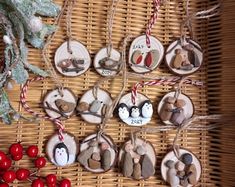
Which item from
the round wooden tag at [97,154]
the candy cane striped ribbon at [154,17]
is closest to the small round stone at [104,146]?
the round wooden tag at [97,154]

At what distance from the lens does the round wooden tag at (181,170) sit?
2.46 feet

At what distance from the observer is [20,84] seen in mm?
751

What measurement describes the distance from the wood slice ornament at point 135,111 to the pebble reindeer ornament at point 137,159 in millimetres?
29

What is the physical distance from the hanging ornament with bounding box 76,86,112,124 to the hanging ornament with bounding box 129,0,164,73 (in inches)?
3.2

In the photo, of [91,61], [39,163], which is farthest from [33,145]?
[91,61]

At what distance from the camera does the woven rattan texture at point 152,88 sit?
2.49ft

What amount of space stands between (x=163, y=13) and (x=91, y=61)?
181mm

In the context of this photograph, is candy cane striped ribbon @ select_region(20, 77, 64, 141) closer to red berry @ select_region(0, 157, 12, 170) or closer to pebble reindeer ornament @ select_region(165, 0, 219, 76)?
red berry @ select_region(0, 157, 12, 170)

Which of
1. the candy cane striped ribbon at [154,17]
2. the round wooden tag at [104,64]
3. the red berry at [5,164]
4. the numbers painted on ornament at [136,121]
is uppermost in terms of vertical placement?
the candy cane striped ribbon at [154,17]

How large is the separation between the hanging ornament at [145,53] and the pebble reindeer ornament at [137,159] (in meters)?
0.13

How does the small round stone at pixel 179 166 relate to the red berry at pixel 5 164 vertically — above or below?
below

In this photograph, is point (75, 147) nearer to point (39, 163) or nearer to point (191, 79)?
point (39, 163)

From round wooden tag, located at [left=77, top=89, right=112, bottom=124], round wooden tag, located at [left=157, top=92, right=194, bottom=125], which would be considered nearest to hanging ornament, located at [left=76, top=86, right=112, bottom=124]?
round wooden tag, located at [left=77, top=89, right=112, bottom=124]

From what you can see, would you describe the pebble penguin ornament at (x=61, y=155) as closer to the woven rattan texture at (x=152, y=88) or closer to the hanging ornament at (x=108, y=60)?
the woven rattan texture at (x=152, y=88)
